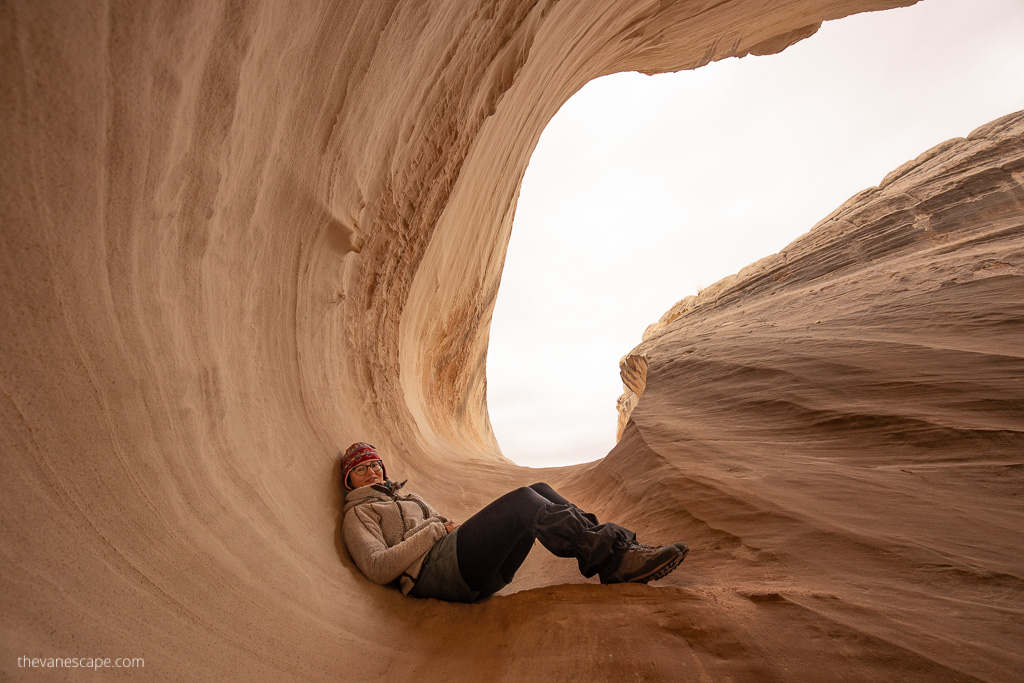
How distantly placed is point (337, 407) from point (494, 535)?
1417mm

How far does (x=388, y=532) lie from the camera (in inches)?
91.9

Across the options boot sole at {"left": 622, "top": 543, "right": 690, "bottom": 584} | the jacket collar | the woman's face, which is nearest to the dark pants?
boot sole at {"left": 622, "top": 543, "right": 690, "bottom": 584}

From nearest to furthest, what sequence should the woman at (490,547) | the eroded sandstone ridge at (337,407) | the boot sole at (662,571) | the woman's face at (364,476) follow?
1. the eroded sandstone ridge at (337,407)
2. the boot sole at (662,571)
3. the woman at (490,547)
4. the woman's face at (364,476)

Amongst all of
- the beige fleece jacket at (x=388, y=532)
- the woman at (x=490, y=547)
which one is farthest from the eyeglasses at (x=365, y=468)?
the woman at (x=490, y=547)

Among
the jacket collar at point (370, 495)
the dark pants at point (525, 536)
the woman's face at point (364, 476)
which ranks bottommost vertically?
the dark pants at point (525, 536)

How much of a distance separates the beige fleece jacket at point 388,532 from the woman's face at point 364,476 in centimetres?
6

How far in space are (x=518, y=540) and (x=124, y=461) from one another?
1.47m

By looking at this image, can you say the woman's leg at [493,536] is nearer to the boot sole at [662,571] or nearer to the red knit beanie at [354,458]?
the boot sole at [662,571]

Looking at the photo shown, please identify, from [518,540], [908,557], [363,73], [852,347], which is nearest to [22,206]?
[363,73]

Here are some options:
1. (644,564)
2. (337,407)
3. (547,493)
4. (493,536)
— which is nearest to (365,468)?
(337,407)

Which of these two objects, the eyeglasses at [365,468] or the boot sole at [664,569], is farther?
the eyeglasses at [365,468]

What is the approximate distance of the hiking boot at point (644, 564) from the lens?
186 centimetres

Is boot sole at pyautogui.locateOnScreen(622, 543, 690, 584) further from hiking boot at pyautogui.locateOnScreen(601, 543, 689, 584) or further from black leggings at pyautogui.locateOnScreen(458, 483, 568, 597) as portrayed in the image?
black leggings at pyautogui.locateOnScreen(458, 483, 568, 597)

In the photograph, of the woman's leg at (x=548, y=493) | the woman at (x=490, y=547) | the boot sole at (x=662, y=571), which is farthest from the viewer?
the woman's leg at (x=548, y=493)
